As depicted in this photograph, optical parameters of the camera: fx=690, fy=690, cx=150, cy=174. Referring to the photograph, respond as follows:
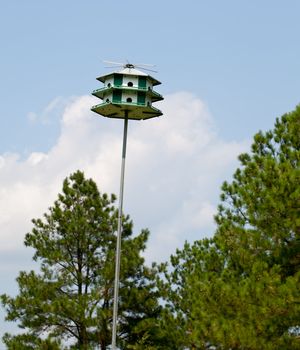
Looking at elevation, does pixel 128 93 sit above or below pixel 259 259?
above

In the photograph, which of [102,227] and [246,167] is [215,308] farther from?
[102,227]

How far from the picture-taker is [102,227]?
2078 cm

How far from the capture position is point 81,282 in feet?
66.4

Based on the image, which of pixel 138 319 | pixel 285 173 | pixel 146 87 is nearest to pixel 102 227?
pixel 138 319

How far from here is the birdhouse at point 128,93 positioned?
16422 mm

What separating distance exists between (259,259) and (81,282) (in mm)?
7558

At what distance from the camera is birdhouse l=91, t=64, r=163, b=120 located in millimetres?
16422

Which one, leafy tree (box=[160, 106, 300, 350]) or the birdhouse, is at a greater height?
the birdhouse

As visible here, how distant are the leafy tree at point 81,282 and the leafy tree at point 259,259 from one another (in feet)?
14.1

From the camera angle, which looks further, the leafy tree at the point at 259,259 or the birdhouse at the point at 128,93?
the birdhouse at the point at 128,93

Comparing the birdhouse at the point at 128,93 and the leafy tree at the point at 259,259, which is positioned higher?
the birdhouse at the point at 128,93

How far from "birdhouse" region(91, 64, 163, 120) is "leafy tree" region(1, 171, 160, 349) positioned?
4962 millimetres

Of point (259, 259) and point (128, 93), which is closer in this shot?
point (259, 259)

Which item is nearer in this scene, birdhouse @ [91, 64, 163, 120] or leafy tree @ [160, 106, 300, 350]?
leafy tree @ [160, 106, 300, 350]
